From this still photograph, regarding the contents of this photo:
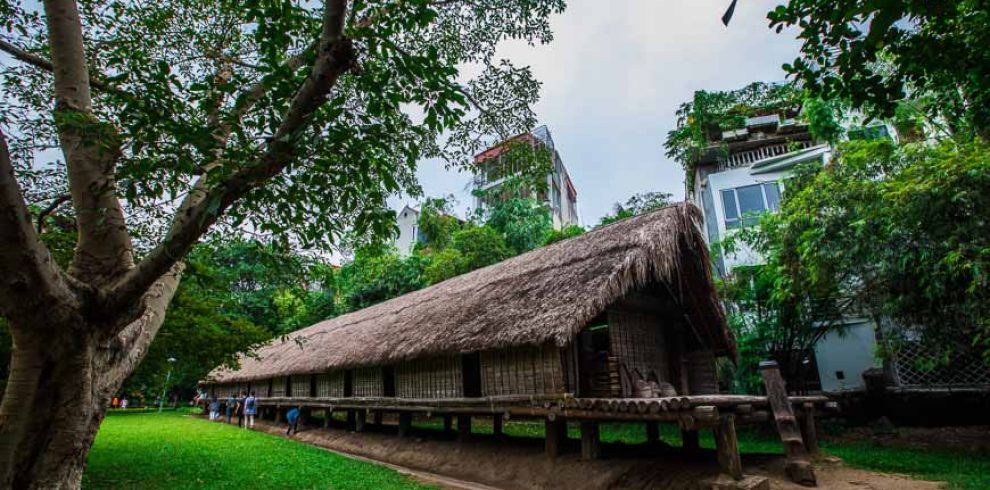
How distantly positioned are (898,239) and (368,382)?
38.6ft

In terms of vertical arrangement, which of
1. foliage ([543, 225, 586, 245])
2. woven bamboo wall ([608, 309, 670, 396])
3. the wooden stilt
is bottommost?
the wooden stilt

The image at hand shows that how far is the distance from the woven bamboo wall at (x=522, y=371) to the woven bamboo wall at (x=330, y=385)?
632 cm

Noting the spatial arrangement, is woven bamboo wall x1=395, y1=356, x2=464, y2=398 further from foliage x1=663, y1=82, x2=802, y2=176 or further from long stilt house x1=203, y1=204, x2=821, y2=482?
foliage x1=663, y1=82, x2=802, y2=176

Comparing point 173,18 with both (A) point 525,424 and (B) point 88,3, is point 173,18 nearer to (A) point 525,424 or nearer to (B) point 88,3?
(B) point 88,3

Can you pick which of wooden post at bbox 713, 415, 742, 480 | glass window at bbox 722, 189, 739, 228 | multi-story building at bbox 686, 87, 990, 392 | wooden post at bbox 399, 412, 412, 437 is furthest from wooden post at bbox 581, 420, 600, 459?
glass window at bbox 722, 189, 739, 228

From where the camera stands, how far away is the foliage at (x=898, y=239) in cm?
791

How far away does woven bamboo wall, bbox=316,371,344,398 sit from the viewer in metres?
13.9

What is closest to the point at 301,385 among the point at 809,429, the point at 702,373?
the point at 702,373

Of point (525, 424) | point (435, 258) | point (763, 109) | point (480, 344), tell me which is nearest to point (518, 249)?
point (435, 258)

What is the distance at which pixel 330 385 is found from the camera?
14.3 meters

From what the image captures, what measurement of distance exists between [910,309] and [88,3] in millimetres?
13682

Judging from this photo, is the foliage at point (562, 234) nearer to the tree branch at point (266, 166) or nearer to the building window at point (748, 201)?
the building window at point (748, 201)

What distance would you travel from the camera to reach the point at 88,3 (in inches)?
226

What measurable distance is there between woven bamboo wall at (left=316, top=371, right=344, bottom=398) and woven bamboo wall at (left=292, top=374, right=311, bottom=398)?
865mm
